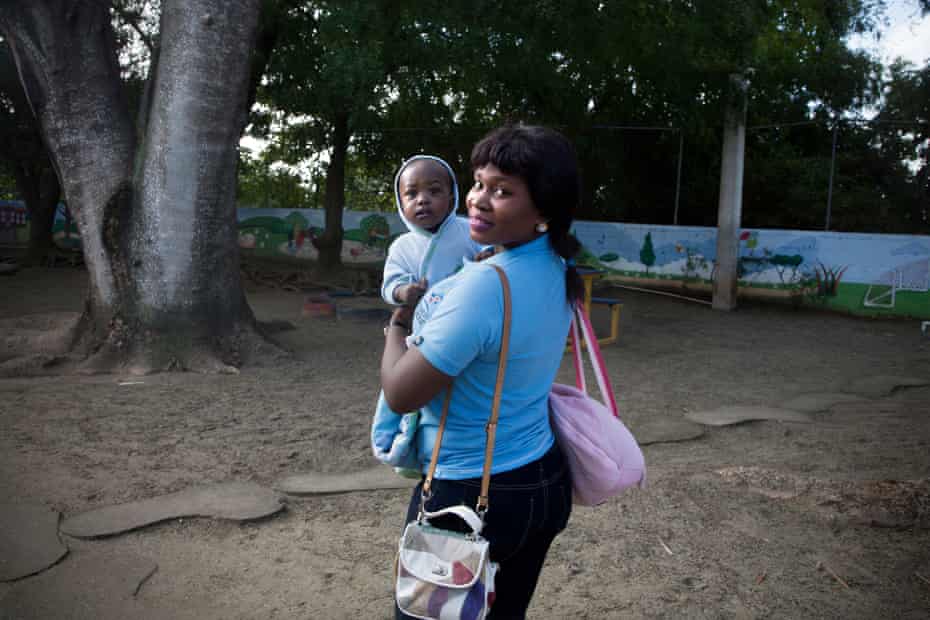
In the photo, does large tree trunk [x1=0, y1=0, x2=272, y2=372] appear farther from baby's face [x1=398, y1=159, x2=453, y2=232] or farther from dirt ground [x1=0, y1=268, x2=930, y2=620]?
baby's face [x1=398, y1=159, x2=453, y2=232]

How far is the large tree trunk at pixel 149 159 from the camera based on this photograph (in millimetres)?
6867

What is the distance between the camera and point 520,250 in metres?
1.58

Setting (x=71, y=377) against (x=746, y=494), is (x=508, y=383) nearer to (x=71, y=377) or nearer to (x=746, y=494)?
(x=746, y=494)

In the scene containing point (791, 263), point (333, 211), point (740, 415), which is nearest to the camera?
point (740, 415)

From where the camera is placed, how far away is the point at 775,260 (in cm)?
1486

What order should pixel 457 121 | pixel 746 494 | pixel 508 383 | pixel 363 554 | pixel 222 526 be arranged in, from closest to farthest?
1. pixel 508 383
2. pixel 363 554
3. pixel 222 526
4. pixel 746 494
5. pixel 457 121

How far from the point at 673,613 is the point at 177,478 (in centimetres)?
274

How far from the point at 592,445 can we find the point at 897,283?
1386 centimetres

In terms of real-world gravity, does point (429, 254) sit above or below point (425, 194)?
below

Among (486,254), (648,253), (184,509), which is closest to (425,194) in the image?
(486,254)

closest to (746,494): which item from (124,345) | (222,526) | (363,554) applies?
(363,554)

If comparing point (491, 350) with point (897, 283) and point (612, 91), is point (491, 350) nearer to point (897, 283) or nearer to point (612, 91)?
point (897, 283)

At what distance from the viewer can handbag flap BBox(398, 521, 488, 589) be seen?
4.89 ft

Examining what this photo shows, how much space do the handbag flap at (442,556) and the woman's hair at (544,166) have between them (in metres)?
0.63
